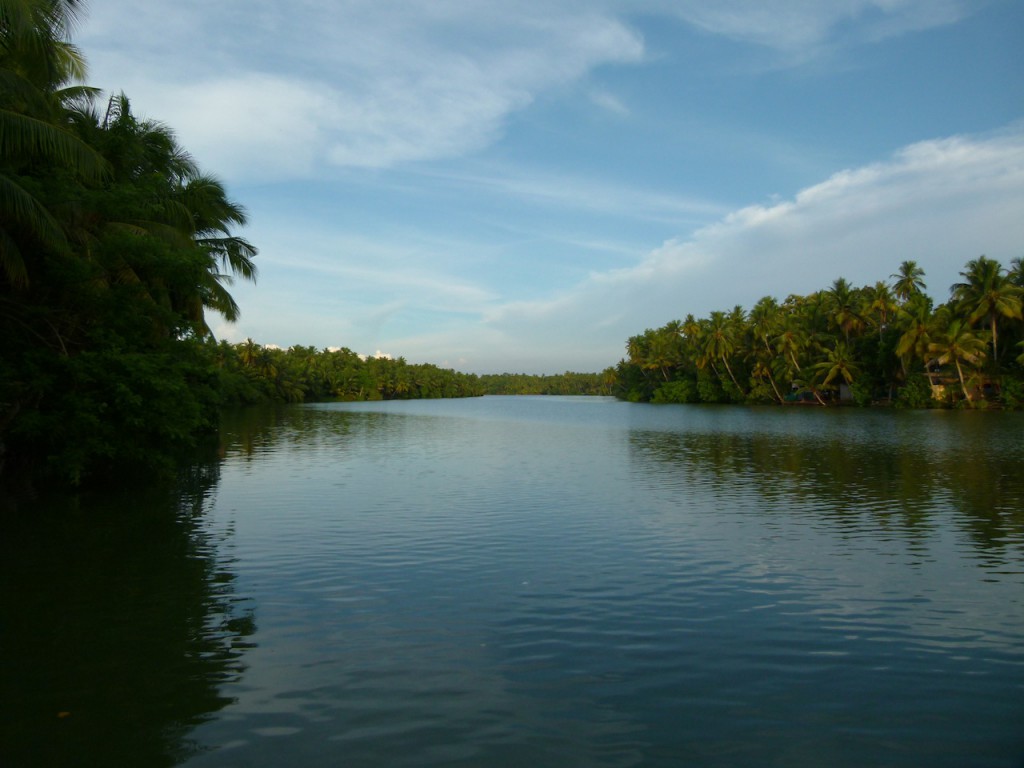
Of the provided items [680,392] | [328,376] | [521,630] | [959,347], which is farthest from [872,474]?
[328,376]

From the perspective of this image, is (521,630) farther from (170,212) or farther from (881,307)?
(881,307)

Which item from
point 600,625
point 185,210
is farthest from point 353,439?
point 600,625

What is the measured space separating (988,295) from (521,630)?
66.3 m

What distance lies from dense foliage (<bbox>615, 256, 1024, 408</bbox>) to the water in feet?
168

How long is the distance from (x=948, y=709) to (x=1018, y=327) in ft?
232

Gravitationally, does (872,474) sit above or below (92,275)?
below

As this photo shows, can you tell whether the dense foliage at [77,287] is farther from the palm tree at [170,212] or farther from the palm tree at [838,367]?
the palm tree at [838,367]

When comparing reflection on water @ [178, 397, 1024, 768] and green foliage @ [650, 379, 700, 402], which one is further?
green foliage @ [650, 379, 700, 402]

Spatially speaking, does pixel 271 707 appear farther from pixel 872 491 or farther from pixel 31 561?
pixel 872 491

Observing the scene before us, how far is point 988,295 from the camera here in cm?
6116

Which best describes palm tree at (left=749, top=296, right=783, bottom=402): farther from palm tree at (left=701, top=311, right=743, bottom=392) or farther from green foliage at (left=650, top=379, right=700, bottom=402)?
green foliage at (left=650, top=379, right=700, bottom=402)

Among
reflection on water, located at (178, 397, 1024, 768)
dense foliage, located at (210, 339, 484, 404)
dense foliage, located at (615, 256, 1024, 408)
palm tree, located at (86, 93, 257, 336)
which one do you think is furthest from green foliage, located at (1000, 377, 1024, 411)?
dense foliage, located at (210, 339, 484, 404)

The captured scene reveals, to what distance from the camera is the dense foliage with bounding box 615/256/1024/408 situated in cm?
6266

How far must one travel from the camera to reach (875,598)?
32.9 feet
